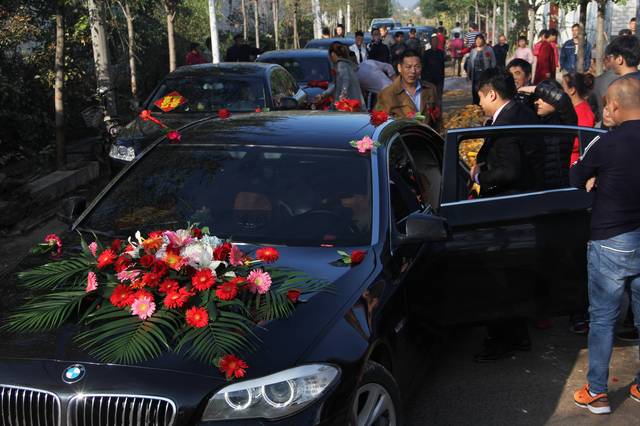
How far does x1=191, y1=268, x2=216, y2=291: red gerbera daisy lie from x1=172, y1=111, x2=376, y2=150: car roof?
138 centimetres

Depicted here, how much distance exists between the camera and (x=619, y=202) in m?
4.38

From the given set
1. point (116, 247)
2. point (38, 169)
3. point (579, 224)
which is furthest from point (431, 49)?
point (116, 247)

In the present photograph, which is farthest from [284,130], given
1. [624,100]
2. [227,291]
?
[624,100]

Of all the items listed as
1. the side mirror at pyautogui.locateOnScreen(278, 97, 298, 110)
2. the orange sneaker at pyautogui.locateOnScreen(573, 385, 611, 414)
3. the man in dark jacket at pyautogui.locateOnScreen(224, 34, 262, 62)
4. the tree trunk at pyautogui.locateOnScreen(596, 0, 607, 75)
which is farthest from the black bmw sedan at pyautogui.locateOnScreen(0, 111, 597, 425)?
the man in dark jacket at pyautogui.locateOnScreen(224, 34, 262, 62)

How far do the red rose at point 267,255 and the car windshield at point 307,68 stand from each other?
11.8m

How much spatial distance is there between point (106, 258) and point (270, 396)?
3.55ft

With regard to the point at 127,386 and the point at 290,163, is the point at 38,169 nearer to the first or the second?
the point at 290,163

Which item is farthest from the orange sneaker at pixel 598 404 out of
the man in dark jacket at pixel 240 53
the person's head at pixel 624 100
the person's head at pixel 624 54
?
the man in dark jacket at pixel 240 53

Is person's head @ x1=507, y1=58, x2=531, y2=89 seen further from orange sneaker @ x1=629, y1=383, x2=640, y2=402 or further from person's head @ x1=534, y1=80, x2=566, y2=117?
orange sneaker @ x1=629, y1=383, x2=640, y2=402

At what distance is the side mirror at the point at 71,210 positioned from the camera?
4.75 metres

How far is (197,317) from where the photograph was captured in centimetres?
335

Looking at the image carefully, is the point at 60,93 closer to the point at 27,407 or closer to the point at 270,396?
the point at 27,407

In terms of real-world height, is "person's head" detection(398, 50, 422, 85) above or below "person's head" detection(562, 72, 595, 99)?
above

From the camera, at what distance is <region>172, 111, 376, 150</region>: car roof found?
4781 millimetres
